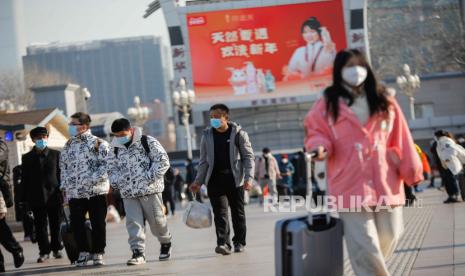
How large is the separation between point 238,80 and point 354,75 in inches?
2168

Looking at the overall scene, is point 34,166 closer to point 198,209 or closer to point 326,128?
point 198,209

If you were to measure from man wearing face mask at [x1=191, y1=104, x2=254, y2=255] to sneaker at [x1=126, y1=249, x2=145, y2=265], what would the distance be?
104 cm

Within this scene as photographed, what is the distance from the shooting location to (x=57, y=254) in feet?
45.5

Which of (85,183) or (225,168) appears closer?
(85,183)

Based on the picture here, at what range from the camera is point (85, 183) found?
12.3m

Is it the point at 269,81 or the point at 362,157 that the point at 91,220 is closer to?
the point at 362,157

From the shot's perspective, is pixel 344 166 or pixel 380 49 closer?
pixel 344 166

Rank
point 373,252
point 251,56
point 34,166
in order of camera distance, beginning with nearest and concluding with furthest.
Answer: point 373,252
point 34,166
point 251,56

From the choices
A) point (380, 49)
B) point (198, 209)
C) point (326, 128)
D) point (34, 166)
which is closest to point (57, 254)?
point (34, 166)

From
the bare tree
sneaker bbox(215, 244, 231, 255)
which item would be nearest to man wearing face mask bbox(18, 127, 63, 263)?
sneaker bbox(215, 244, 231, 255)

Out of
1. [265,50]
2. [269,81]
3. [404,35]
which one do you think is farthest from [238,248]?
[404,35]

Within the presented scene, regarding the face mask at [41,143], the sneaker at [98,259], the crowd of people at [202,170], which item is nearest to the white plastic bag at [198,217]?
the crowd of people at [202,170]

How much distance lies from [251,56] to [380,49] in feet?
85.9

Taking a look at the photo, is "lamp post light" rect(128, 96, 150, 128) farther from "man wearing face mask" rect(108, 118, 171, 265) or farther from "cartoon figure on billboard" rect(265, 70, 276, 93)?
"man wearing face mask" rect(108, 118, 171, 265)
